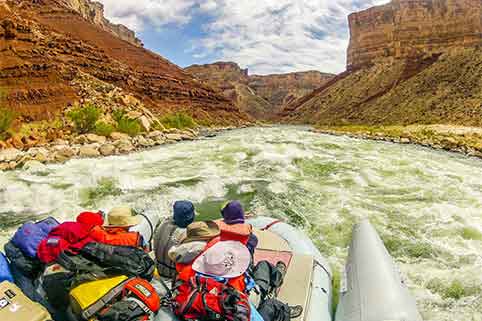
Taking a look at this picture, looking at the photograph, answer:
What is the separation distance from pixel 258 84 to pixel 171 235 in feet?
593

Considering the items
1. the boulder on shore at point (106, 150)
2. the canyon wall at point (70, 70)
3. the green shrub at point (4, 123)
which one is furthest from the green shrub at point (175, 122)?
the boulder on shore at point (106, 150)

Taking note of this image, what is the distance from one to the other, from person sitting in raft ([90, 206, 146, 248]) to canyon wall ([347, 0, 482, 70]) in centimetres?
8095

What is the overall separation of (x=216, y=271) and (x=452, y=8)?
312 feet

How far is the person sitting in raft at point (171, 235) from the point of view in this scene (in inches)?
135

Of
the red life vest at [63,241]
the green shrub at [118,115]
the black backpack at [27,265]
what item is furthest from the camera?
the green shrub at [118,115]

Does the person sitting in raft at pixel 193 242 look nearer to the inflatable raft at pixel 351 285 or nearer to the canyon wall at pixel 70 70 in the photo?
the inflatable raft at pixel 351 285

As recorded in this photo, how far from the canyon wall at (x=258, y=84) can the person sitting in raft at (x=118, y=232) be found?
460 feet

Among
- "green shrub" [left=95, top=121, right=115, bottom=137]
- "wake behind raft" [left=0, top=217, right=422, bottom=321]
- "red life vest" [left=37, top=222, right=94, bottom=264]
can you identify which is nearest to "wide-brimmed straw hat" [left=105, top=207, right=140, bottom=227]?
"red life vest" [left=37, top=222, right=94, bottom=264]

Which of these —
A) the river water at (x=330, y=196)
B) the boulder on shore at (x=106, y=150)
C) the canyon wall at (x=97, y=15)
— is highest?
the canyon wall at (x=97, y=15)

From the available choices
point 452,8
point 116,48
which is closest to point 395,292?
point 116,48

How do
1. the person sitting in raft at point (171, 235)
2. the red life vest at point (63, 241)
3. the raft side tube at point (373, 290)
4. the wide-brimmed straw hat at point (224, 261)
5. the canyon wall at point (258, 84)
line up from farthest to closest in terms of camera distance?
1. the canyon wall at point (258, 84)
2. the person sitting in raft at point (171, 235)
3. the raft side tube at point (373, 290)
4. the red life vest at point (63, 241)
5. the wide-brimmed straw hat at point (224, 261)

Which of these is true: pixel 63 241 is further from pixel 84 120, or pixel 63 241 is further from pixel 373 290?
pixel 84 120

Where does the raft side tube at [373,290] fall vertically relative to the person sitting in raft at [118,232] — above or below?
below

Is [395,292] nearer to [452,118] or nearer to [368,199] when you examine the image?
[368,199]
